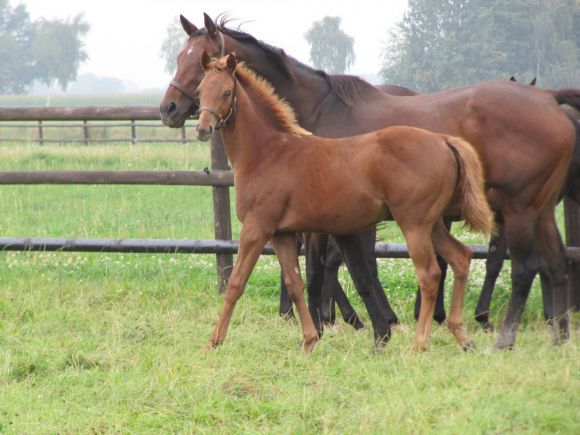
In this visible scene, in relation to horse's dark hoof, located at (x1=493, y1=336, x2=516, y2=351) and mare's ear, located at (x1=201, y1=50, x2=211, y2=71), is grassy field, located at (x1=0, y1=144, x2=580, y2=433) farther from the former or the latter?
mare's ear, located at (x1=201, y1=50, x2=211, y2=71)

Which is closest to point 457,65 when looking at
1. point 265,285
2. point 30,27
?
point 265,285

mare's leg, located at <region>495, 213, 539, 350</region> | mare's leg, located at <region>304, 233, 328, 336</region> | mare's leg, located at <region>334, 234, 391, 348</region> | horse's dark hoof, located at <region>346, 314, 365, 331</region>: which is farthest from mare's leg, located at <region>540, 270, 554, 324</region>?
mare's leg, located at <region>304, 233, 328, 336</region>

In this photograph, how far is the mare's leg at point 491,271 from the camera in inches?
257

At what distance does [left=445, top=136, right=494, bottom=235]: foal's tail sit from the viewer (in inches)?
203

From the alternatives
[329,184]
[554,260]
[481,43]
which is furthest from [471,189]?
[481,43]

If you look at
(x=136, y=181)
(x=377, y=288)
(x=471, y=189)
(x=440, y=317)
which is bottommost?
(x=440, y=317)

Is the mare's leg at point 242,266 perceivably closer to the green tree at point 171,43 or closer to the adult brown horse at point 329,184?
the adult brown horse at point 329,184

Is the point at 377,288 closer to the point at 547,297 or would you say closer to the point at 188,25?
the point at 547,297

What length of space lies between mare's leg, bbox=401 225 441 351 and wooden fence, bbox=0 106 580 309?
2178mm

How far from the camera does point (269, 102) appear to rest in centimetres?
577

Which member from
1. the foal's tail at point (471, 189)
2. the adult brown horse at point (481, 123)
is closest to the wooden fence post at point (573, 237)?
the adult brown horse at point (481, 123)

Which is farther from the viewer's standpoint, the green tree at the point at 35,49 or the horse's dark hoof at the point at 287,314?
the green tree at the point at 35,49

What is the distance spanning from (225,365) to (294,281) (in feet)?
2.45

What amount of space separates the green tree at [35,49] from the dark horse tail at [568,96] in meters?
96.2
